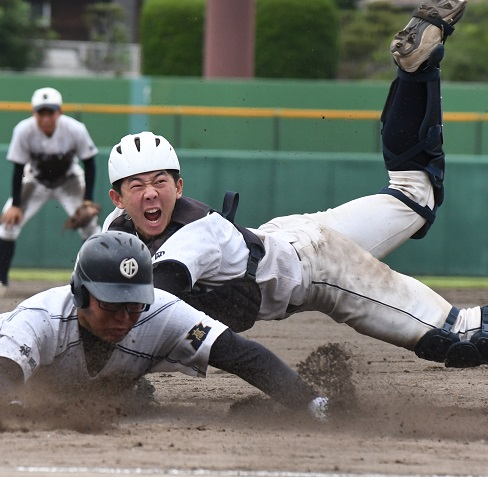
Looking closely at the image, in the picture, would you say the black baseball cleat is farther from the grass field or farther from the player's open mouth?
the grass field

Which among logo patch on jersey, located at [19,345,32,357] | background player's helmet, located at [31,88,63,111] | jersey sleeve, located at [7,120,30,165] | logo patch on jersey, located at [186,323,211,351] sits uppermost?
background player's helmet, located at [31,88,63,111]

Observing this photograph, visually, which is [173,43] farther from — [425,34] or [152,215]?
[152,215]

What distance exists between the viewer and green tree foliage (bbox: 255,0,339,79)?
836 inches

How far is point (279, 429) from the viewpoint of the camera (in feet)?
15.9

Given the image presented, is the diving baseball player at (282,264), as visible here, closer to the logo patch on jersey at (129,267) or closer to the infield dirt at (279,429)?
the infield dirt at (279,429)

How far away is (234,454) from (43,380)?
1000mm

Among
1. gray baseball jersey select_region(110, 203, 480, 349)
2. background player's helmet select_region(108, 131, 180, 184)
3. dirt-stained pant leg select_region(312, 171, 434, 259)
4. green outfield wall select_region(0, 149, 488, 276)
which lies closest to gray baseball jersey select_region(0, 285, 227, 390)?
gray baseball jersey select_region(110, 203, 480, 349)

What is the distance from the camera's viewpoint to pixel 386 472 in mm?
4074

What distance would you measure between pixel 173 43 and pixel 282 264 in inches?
638

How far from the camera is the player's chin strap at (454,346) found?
18.0ft

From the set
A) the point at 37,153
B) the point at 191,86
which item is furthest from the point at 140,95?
the point at 37,153

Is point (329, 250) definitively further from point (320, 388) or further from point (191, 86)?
point (191, 86)

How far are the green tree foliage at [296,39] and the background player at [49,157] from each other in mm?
10310

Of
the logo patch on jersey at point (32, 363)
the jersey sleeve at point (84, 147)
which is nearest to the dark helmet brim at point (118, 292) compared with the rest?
the logo patch on jersey at point (32, 363)
